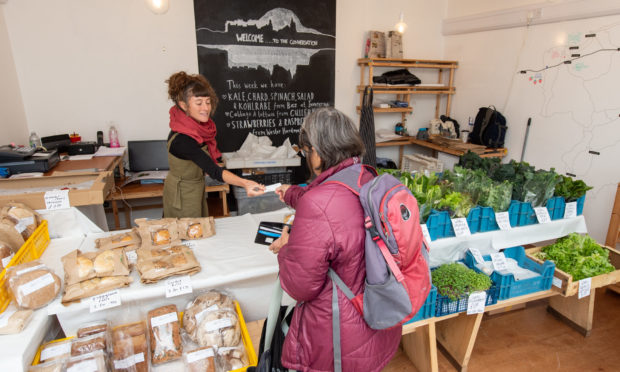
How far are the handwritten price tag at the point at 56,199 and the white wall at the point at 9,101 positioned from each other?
66.5 inches

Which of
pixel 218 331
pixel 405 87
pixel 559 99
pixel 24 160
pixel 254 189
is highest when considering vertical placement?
pixel 405 87

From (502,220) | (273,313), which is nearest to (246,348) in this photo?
(273,313)

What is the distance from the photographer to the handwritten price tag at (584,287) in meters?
2.24

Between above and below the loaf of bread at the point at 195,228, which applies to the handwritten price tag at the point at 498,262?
below

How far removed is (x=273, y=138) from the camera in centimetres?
470

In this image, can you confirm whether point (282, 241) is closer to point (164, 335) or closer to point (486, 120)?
point (164, 335)

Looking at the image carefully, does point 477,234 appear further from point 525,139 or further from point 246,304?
point 525,139

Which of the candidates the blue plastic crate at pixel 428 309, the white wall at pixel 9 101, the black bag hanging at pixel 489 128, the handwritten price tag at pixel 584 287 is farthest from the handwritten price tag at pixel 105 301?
the black bag hanging at pixel 489 128

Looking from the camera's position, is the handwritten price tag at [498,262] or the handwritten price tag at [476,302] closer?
the handwritten price tag at [476,302]

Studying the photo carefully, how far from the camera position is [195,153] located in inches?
87.3

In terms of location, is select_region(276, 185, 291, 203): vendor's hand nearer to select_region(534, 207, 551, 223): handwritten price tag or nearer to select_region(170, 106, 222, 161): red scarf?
select_region(170, 106, 222, 161): red scarf

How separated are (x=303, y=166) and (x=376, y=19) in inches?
98.1

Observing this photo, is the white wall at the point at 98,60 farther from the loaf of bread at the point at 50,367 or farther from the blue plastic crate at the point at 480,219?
the blue plastic crate at the point at 480,219

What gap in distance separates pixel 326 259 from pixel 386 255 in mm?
189
